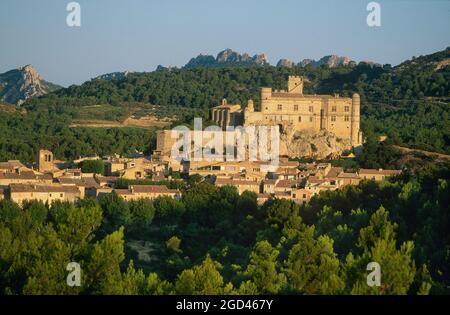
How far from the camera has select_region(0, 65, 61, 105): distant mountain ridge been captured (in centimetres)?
10325

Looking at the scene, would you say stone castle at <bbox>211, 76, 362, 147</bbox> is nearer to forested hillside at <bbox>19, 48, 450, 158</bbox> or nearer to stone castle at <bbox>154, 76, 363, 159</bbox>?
stone castle at <bbox>154, 76, 363, 159</bbox>

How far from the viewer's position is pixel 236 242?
99.3 ft

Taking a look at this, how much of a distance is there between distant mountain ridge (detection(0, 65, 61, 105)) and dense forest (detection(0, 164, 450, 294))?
68.9 metres

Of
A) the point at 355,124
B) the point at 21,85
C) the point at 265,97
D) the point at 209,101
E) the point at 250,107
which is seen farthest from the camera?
the point at 21,85

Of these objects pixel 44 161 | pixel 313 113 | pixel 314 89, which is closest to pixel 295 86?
pixel 313 113

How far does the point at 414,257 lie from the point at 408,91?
38.8 meters

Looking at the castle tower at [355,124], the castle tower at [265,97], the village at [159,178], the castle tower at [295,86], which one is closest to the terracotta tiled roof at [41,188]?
the village at [159,178]

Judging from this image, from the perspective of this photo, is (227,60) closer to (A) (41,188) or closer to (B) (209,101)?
(B) (209,101)

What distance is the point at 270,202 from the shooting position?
32.5 m

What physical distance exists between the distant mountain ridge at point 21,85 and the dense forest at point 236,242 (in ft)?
226

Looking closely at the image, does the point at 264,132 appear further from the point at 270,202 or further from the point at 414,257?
the point at 414,257

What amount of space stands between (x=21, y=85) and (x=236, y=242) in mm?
80454

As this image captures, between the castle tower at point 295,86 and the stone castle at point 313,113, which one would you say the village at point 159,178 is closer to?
the stone castle at point 313,113
